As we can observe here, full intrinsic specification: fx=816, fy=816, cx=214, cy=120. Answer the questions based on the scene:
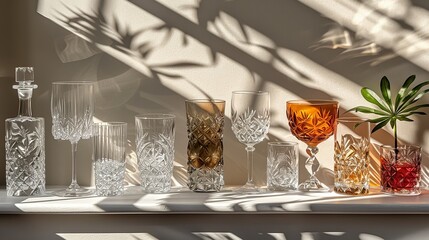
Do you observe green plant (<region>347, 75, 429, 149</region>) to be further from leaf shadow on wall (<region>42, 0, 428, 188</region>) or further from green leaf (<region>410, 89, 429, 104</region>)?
leaf shadow on wall (<region>42, 0, 428, 188</region>)

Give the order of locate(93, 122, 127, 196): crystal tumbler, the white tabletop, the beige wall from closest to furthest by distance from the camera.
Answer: the white tabletop → locate(93, 122, 127, 196): crystal tumbler → the beige wall

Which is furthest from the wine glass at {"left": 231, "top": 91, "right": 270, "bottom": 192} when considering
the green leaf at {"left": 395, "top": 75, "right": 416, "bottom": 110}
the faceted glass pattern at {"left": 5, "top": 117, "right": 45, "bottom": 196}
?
the faceted glass pattern at {"left": 5, "top": 117, "right": 45, "bottom": 196}

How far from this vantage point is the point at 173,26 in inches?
91.0

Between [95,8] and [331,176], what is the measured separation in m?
0.83

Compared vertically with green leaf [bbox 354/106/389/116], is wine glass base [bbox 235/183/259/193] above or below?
below

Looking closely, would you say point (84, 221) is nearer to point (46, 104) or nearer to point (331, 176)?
point (46, 104)

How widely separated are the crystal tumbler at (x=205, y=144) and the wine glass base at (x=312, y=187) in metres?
0.23

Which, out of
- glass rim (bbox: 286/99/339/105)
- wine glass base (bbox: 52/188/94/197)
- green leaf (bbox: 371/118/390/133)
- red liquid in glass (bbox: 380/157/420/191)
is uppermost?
glass rim (bbox: 286/99/339/105)

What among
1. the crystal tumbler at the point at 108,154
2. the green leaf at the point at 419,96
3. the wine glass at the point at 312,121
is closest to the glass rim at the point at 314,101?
the wine glass at the point at 312,121

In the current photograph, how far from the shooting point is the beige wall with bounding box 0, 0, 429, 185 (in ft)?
7.56

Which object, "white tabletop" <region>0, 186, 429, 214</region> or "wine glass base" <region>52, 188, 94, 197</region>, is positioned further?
"wine glass base" <region>52, 188, 94, 197</region>

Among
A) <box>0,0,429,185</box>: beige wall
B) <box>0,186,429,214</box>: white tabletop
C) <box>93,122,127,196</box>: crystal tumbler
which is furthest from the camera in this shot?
<box>0,0,429,185</box>: beige wall

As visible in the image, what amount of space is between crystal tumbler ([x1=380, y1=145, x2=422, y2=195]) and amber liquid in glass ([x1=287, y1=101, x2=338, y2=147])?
0.17 metres

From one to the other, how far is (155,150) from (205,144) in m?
0.14
